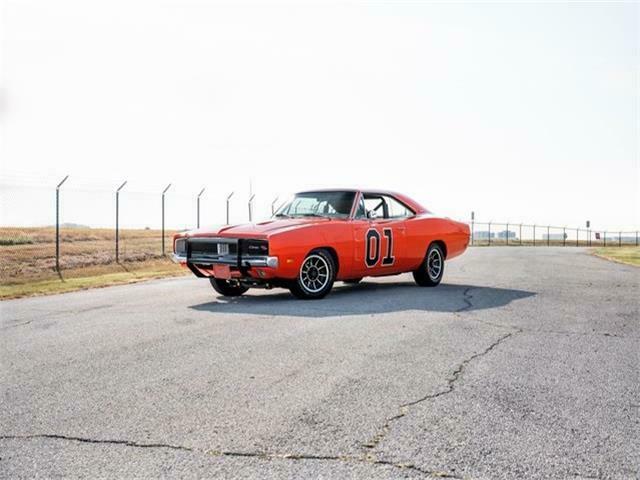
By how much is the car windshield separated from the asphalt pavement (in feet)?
6.60

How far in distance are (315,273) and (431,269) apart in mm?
2843

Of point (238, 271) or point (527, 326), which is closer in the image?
point (527, 326)

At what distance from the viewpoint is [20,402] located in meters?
4.21

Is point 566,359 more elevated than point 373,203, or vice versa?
point 373,203

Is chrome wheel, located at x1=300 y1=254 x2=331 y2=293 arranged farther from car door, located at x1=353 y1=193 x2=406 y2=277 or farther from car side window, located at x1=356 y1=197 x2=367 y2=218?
car side window, located at x1=356 y1=197 x2=367 y2=218

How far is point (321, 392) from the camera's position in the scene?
436 centimetres

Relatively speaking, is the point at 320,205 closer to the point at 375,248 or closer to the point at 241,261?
the point at 375,248

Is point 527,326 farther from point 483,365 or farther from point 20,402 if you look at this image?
point 20,402

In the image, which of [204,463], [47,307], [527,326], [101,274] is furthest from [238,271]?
[101,274]

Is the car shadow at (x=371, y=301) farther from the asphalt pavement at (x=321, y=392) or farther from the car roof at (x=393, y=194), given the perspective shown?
the car roof at (x=393, y=194)

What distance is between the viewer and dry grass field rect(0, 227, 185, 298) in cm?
1305

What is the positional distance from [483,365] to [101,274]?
12.3 m

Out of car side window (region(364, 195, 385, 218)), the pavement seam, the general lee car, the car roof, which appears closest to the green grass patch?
the car roof

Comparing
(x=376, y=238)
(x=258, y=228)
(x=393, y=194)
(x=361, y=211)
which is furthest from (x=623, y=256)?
(x=258, y=228)
